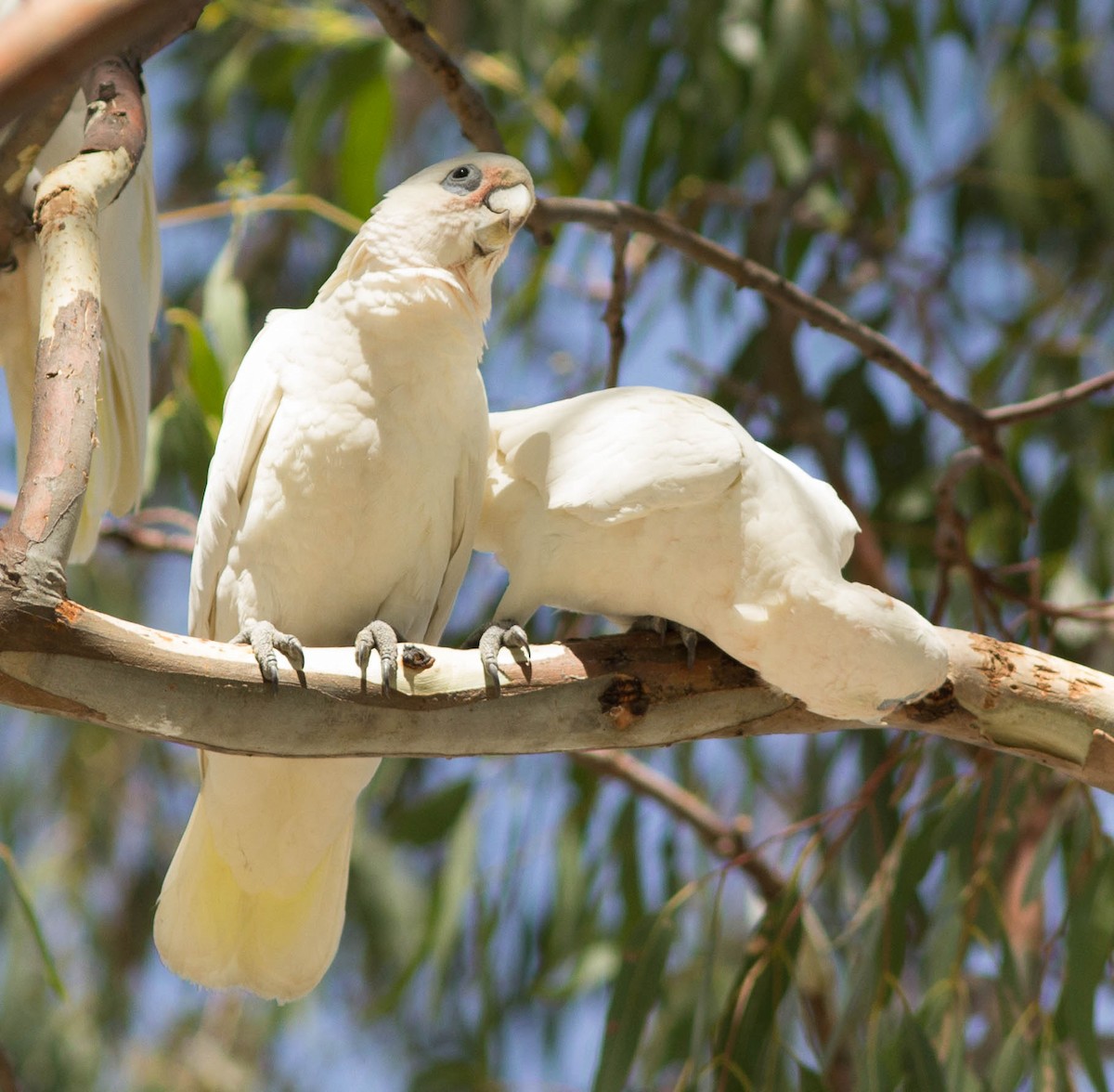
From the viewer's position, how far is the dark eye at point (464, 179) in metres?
1.55

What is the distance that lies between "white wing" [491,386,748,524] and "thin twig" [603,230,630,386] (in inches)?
17.9

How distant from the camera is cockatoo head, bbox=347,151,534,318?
1516 mm

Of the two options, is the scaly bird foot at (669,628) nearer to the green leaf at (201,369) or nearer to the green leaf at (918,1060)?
the green leaf at (918,1060)

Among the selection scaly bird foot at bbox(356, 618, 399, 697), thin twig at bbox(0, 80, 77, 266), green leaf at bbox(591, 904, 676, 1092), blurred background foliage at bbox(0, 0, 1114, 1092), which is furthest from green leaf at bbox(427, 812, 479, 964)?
thin twig at bbox(0, 80, 77, 266)

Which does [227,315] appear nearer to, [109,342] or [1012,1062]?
[109,342]

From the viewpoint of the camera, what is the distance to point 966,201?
344cm

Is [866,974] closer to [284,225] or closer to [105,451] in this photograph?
[105,451]

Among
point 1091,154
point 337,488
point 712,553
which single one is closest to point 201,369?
point 337,488

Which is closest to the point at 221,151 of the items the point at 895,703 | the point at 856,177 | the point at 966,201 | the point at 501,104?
the point at 501,104

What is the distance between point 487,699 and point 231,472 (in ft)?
1.47

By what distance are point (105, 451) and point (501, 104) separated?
174 cm

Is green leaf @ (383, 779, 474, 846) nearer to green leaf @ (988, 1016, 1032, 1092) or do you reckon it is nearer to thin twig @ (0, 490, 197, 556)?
thin twig @ (0, 490, 197, 556)

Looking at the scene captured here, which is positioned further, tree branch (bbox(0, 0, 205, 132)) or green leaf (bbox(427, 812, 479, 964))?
green leaf (bbox(427, 812, 479, 964))

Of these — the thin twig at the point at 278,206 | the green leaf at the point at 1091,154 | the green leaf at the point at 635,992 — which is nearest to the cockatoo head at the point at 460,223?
the thin twig at the point at 278,206
